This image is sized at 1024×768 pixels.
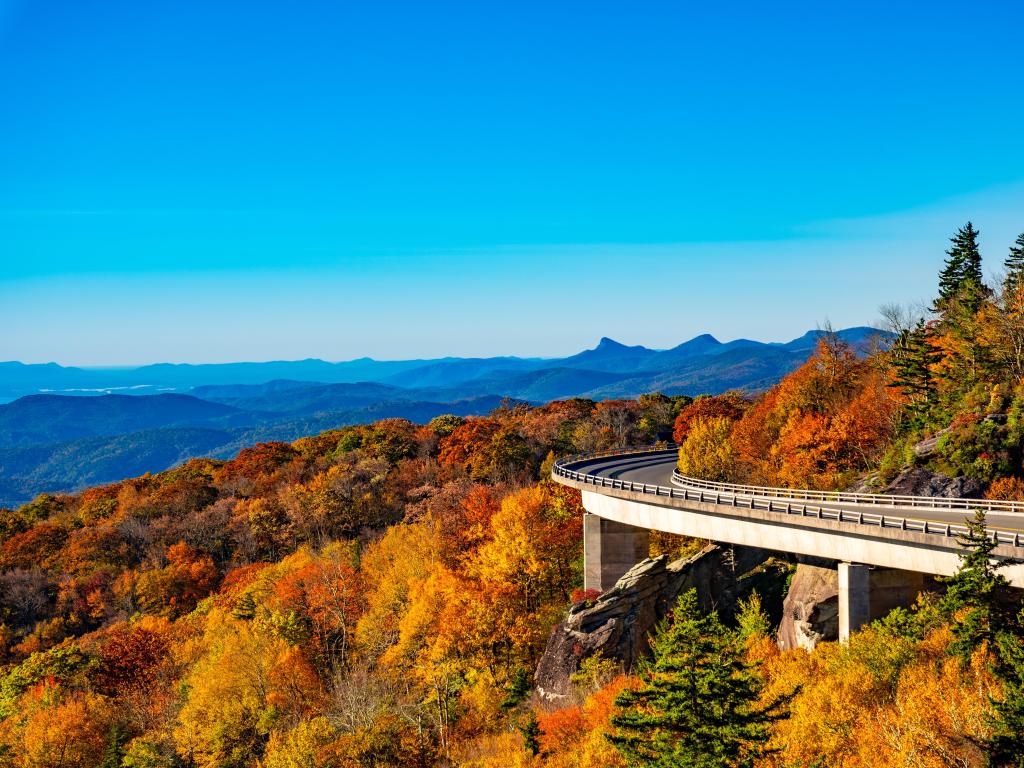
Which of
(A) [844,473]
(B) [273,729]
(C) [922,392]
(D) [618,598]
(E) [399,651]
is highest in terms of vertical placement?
(C) [922,392]

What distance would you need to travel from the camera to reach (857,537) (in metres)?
37.2

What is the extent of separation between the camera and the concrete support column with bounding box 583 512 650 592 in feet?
190

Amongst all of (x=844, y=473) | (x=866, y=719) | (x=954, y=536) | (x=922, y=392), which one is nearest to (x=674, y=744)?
(x=866, y=719)

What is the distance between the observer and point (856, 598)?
3738 centimetres

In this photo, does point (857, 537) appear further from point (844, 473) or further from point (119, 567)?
point (119, 567)

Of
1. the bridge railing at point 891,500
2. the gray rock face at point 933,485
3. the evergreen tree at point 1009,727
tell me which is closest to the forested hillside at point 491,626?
the evergreen tree at point 1009,727

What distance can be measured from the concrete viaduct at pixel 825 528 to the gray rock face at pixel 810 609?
2.35 meters

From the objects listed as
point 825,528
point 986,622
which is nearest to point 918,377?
point 825,528

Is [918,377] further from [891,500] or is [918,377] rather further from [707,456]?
[891,500]

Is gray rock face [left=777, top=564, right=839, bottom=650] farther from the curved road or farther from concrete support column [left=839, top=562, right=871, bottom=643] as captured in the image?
the curved road

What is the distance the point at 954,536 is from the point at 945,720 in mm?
9528

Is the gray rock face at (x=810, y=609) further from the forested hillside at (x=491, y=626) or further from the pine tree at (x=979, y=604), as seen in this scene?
the pine tree at (x=979, y=604)

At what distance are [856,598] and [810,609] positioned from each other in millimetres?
4290

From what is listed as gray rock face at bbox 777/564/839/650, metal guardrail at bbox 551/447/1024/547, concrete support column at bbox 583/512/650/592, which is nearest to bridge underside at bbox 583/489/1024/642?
metal guardrail at bbox 551/447/1024/547
